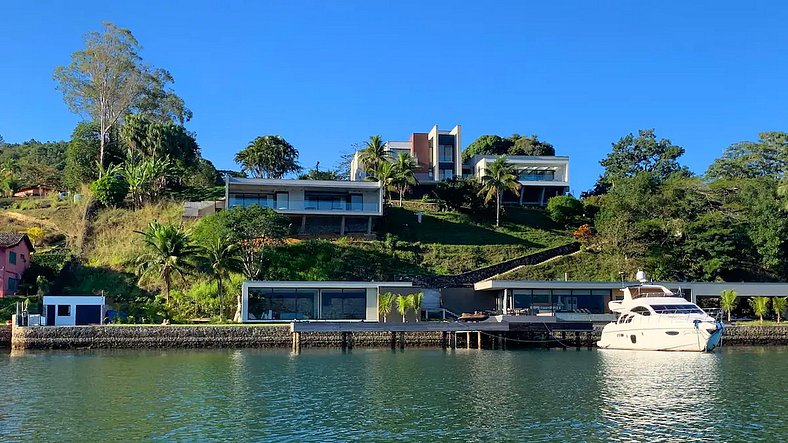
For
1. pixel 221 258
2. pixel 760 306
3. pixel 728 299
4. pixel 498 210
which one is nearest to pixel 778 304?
pixel 760 306

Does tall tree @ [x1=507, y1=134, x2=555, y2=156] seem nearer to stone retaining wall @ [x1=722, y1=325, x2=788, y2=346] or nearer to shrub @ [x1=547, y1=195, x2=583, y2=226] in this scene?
shrub @ [x1=547, y1=195, x2=583, y2=226]

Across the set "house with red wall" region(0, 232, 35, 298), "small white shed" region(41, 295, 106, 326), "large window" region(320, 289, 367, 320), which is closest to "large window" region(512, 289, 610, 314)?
"large window" region(320, 289, 367, 320)

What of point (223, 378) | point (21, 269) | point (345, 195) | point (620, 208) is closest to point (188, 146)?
point (345, 195)

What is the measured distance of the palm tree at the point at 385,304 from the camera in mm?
47875

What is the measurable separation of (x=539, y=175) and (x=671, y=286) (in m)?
34.8

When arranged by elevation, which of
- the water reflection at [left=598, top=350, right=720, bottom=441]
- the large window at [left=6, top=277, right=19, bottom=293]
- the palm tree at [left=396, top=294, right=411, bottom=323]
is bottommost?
the water reflection at [left=598, top=350, right=720, bottom=441]

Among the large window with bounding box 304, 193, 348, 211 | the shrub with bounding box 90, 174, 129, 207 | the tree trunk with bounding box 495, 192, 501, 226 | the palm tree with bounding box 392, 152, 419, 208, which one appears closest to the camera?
the large window with bounding box 304, 193, 348, 211

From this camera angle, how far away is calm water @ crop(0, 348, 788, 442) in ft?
63.4

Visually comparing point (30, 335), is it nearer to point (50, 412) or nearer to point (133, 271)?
point (133, 271)

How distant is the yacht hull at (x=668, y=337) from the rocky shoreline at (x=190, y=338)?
1108 cm

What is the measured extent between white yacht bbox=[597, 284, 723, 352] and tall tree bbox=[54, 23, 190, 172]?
54289 millimetres

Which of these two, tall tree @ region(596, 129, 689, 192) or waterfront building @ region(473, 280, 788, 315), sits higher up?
tall tree @ region(596, 129, 689, 192)

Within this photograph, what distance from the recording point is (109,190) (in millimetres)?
66125

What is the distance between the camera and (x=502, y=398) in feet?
80.6
